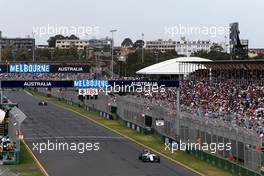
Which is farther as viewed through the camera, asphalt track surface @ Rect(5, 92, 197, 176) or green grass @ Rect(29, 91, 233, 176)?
green grass @ Rect(29, 91, 233, 176)

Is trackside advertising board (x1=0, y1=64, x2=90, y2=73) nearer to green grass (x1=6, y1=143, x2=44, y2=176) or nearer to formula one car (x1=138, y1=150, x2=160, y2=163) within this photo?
green grass (x1=6, y1=143, x2=44, y2=176)

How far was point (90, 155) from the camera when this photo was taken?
150 feet

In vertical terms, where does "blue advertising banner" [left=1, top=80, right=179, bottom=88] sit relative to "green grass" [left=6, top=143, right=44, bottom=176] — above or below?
above

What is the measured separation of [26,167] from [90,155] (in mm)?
7469

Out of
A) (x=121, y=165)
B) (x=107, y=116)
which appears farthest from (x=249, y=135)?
(x=107, y=116)

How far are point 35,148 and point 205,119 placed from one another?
50.7 ft

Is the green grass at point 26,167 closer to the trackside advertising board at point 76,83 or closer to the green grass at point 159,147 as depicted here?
the trackside advertising board at point 76,83

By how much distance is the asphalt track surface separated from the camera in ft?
123

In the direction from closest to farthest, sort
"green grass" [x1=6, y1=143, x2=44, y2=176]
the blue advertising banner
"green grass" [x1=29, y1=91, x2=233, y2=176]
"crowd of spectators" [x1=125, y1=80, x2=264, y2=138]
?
"green grass" [x1=6, y1=143, x2=44, y2=176]
"green grass" [x1=29, y1=91, x2=233, y2=176]
"crowd of spectators" [x1=125, y1=80, x2=264, y2=138]
the blue advertising banner

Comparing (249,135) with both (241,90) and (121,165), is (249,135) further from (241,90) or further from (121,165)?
(241,90)

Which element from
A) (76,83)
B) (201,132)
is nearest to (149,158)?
(201,132)

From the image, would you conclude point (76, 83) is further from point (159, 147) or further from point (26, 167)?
point (26, 167)

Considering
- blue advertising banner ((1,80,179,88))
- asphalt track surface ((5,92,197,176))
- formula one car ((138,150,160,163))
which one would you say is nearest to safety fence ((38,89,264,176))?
asphalt track surface ((5,92,197,176))

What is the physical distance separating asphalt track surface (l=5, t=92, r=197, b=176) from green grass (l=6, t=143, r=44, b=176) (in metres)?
0.71
